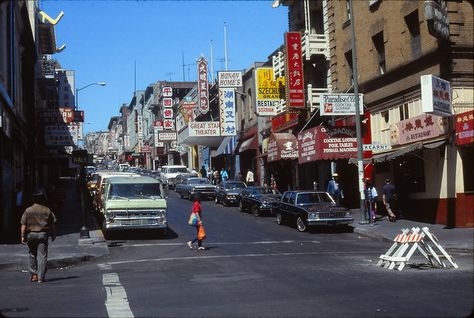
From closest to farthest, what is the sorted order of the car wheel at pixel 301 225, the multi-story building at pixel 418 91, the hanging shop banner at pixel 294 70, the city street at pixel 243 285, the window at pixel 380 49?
1. the city street at pixel 243 285
2. the multi-story building at pixel 418 91
3. the car wheel at pixel 301 225
4. the window at pixel 380 49
5. the hanging shop banner at pixel 294 70

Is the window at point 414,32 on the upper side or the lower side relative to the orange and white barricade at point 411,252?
upper

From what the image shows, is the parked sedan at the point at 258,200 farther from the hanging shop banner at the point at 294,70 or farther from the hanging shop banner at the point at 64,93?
the hanging shop banner at the point at 64,93

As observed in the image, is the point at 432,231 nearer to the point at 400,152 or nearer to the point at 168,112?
the point at 400,152

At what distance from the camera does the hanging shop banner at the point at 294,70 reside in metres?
30.0

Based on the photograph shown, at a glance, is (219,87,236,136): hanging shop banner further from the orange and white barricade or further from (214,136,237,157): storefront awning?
the orange and white barricade

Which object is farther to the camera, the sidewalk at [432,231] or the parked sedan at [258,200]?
the parked sedan at [258,200]

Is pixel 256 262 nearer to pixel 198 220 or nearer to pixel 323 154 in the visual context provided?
pixel 198 220

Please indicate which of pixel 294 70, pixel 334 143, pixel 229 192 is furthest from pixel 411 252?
pixel 229 192

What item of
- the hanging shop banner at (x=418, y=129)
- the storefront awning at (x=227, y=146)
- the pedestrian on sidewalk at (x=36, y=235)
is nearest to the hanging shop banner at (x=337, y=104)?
the hanging shop banner at (x=418, y=129)

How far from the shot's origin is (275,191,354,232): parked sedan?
21.3 meters

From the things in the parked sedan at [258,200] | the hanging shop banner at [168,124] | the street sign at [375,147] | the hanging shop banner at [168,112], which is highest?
the hanging shop banner at [168,112]

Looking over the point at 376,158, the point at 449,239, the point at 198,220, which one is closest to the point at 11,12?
the point at 198,220

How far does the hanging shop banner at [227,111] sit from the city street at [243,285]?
90.4 ft

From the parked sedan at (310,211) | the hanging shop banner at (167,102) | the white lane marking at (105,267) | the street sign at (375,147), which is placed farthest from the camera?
the hanging shop banner at (167,102)
